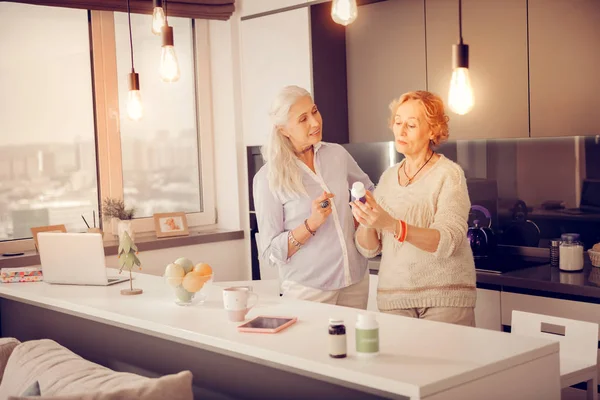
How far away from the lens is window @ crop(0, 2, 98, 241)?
4695 mm

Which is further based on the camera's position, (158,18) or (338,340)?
(158,18)

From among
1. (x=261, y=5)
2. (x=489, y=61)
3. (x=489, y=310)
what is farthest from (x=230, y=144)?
(x=489, y=310)

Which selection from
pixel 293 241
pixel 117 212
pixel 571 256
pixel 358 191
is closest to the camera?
pixel 358 191

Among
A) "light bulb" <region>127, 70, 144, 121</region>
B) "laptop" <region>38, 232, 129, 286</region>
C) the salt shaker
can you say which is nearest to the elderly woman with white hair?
"light bulb" <region>127, 70, 144, 121</region>

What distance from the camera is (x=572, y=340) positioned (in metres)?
2.95

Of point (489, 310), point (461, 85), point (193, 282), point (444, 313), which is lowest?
point (489, 310)

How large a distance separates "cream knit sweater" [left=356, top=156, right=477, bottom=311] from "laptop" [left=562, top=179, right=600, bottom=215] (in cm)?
146

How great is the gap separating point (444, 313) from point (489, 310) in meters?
1.18

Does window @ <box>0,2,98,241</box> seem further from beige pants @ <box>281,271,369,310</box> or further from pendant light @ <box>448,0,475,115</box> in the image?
pendant light @ <box>448,0,475,115</box>

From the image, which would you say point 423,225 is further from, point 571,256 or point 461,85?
point 571,256

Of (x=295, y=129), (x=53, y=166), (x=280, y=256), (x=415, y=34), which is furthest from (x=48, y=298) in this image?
(x=415, y=34)

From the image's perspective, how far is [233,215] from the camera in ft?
18.2

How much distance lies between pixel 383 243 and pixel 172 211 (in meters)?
2.77

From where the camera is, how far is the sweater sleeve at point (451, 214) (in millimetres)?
2744
